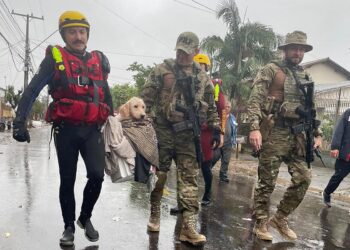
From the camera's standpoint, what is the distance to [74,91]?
12.8 feet

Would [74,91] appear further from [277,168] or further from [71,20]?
[277,168]

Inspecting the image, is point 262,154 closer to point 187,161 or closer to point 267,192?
point 267,192

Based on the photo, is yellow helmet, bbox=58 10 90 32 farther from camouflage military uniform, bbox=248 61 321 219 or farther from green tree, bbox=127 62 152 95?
green tree, bbox=127 62 152 95

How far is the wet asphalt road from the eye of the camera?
4297mm

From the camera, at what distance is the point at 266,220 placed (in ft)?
15.8

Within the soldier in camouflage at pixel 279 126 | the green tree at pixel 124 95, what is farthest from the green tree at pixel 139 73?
the soldier in camouflage at pixel 279 126

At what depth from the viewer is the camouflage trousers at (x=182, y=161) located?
4539 millimetres

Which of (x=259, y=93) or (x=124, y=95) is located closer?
(x=259, y=93)

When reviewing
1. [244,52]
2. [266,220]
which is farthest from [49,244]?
[244,52]

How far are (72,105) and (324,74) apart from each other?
122 feet

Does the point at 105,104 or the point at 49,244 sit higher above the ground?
the point at 105,104

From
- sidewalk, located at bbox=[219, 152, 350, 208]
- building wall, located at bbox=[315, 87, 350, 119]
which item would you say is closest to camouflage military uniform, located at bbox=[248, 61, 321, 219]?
sidewalk, located at bbox=[219, 152, 350, 208]

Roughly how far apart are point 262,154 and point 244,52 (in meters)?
14.7

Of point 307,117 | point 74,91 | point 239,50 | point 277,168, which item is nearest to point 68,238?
point 74,91
